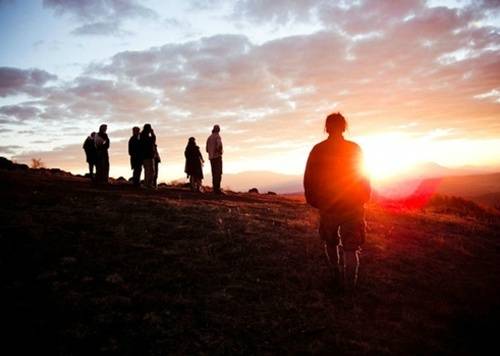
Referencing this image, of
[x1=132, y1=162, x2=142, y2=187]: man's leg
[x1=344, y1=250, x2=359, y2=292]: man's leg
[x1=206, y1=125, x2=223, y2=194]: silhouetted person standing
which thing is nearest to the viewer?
[x1=344, y1=250, x2=359, y2=292]: man's leg

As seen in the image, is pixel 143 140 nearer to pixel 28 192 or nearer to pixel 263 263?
pixel 28 192

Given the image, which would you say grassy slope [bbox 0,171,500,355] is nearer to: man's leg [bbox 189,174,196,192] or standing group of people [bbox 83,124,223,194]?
standing group of people [bbox 83,124,223,194]

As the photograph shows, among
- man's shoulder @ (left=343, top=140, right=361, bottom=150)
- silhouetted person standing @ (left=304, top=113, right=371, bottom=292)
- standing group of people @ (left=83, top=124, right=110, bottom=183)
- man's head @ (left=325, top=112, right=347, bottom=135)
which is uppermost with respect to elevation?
standing group of people @ (left=83, top=124, right=110, bottom=183)

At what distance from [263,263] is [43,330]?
4.19m

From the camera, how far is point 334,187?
6785 mm

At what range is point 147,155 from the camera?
60.0ft

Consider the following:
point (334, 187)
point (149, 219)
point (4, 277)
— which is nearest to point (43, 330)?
point (4, 277)

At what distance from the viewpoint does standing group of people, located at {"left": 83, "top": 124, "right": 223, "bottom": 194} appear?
59.5 ft

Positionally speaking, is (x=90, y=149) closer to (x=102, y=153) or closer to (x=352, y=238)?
(x=102, y=153)

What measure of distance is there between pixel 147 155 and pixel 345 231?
1304cm

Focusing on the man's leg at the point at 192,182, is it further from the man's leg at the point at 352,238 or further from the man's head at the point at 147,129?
the man's leg at the point at 352,238

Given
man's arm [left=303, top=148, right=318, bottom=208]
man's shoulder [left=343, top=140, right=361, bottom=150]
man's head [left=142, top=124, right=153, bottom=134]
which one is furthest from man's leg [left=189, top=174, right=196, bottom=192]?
man's shoulder [left=343, top=140, right=361, bottom=150]

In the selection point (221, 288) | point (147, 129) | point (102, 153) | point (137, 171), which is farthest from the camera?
point (137, 171)

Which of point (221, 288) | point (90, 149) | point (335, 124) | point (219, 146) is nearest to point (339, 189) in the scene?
point (335, 124)
